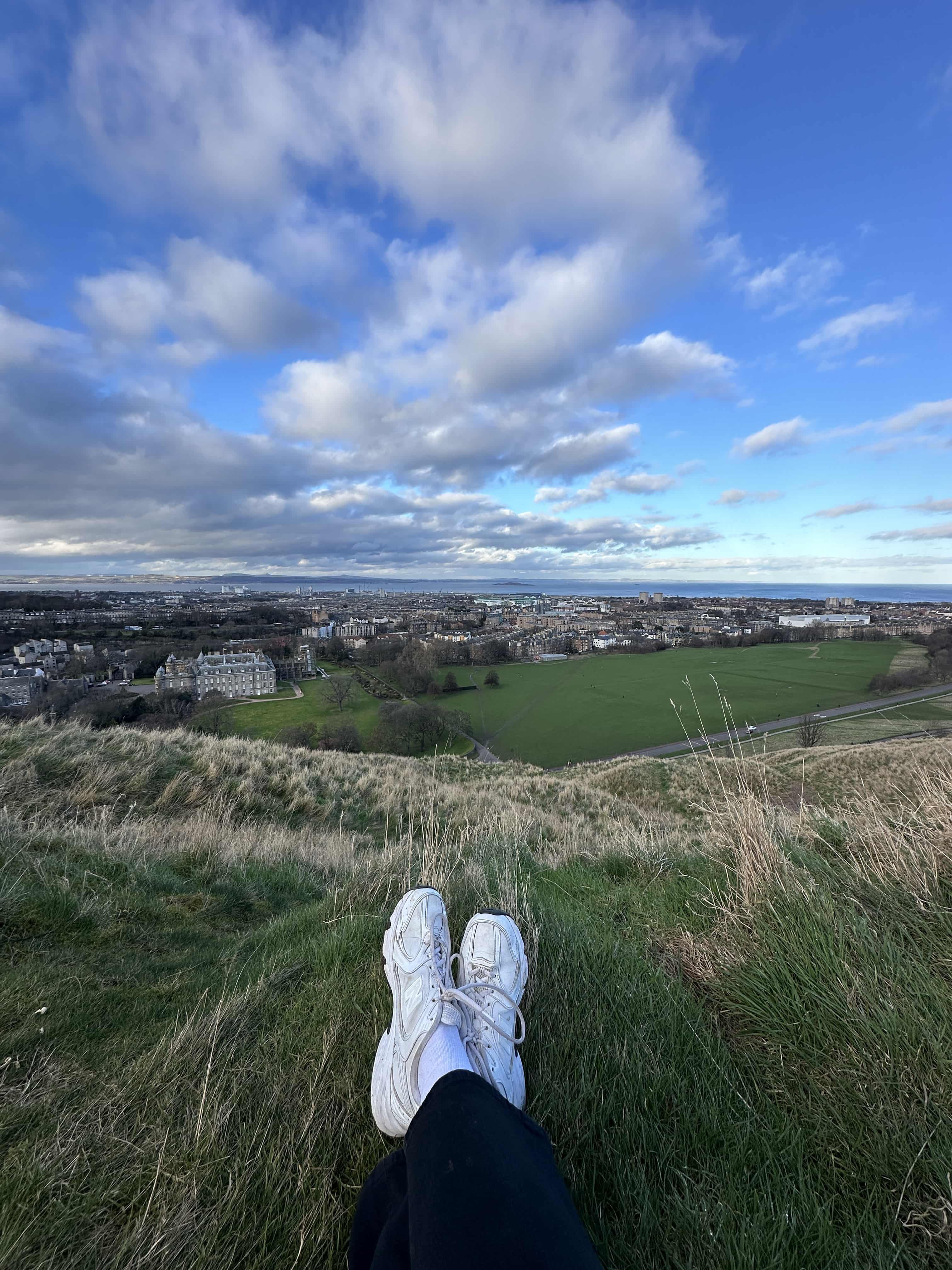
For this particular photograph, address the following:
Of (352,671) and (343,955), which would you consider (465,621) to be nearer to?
(352,671)

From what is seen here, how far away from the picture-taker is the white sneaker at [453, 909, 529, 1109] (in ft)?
5.29

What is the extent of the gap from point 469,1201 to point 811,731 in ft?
87.6

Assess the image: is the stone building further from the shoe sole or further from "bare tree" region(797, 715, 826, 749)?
"bare tree" region(797, 715, 826, 749)

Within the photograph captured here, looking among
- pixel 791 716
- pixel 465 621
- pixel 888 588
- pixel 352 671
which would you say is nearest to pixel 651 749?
pixel 791 716

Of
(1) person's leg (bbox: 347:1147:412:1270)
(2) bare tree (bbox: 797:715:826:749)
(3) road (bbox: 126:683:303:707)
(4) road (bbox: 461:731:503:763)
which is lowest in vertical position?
(4) road (bbox: 461:731:503:763)

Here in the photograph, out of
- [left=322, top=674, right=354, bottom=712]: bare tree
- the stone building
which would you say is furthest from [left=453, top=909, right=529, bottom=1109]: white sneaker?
[left=322, top=674, right=354, bottom=712]: bare tree

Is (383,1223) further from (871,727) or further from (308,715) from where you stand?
(871,727)

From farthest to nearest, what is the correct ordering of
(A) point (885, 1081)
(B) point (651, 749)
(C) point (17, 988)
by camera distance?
(B) point (651, 749) → (C) point (17, 988) → (A) point (885, 1081)

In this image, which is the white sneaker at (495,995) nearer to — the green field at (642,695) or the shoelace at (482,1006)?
the shoelace at (482,1006)

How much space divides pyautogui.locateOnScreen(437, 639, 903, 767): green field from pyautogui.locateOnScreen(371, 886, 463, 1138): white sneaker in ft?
67.4

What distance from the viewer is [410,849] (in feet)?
12.3

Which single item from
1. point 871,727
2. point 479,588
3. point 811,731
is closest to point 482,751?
point 811,731

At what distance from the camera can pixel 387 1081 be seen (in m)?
1.54

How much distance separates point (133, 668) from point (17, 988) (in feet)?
88.1
